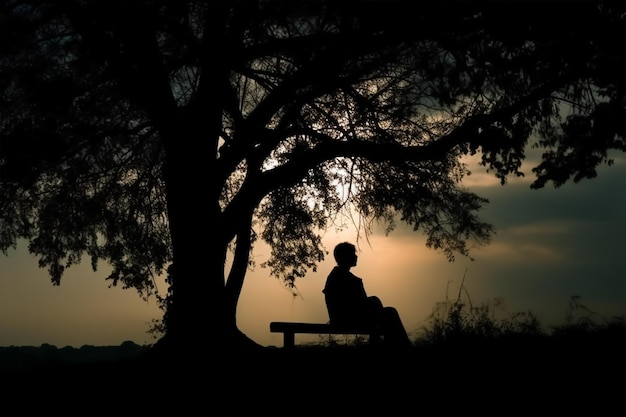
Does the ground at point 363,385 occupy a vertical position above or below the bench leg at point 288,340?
below

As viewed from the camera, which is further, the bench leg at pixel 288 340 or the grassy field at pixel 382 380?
the bench leg at pixel 288 340

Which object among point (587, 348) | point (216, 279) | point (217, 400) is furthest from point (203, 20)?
point (587, 348)

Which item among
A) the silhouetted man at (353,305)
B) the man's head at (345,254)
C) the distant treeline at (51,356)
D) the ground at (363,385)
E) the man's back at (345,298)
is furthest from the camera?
the distant treeline at (51,356)

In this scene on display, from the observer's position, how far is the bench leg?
10.1 meters

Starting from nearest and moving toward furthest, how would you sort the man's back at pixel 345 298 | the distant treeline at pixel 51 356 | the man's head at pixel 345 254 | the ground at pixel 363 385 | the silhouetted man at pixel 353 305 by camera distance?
the ground at pixel 363 385, the silhouetted man at pixel 353 305, the man's back at pixel 345 298, the man's head at pixel 345 254, the distant treeline at pixel 51 356

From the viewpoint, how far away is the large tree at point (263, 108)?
11.2 meters

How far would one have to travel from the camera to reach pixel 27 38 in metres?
12.5

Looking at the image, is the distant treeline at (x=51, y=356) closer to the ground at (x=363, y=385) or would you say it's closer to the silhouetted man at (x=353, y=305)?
the ground at (x=363, y=385)

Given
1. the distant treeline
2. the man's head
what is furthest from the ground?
the distant treeline

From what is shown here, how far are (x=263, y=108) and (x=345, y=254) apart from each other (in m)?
3.90

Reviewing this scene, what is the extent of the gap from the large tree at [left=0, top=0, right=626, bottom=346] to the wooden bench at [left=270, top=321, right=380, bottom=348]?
268 cm

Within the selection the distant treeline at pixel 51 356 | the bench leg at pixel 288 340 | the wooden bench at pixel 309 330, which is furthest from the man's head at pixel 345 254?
the distant treeline at pixel 51 356

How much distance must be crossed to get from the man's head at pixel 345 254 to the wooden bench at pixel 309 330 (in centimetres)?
101

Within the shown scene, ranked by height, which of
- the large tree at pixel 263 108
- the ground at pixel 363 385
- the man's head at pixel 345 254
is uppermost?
the large tree at pixel 263 108
